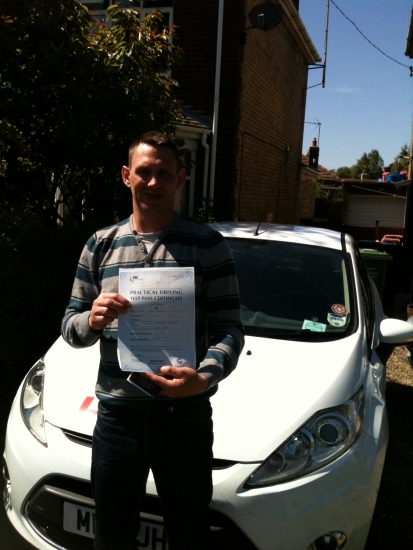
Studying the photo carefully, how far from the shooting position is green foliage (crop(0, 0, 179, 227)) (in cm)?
499

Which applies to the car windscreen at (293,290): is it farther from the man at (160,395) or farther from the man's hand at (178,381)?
the man's hand at (178,381)

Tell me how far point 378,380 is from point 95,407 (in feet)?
5.13

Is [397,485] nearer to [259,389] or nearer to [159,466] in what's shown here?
[259,389]

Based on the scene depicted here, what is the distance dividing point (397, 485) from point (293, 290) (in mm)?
1424

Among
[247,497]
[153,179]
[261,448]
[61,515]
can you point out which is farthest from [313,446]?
[153,179]

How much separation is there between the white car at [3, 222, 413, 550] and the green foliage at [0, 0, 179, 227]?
2.47 metres

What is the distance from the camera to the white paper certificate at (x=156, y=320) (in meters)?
1.81

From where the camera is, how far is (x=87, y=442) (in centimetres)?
247

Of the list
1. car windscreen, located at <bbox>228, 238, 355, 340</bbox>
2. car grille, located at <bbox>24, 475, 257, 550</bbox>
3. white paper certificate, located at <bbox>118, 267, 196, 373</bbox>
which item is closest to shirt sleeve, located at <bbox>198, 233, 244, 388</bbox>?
white paper certificate, located at <bbox>118, 267, 196, 373</bbox>

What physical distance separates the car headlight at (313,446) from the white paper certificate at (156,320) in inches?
30.7

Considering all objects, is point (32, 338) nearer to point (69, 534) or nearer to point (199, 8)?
point (69, 534)

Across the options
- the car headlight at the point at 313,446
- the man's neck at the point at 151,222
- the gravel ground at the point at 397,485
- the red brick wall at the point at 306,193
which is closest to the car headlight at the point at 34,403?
the car headlight at the point at 313,446

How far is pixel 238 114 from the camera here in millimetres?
10258

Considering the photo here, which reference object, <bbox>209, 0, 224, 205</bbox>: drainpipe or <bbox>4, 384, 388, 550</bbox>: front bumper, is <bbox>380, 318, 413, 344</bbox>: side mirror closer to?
<bbox>4, 384, 388, 550</bbox>: front bumper
